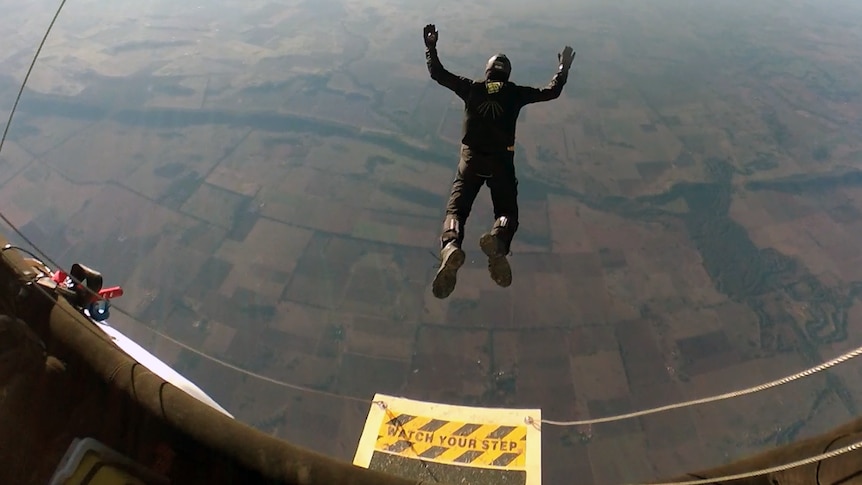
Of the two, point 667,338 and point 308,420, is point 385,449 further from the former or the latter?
point 667,338

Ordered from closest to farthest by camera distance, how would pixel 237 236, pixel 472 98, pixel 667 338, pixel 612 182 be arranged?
pixel 472 98, pixel 667 338, pixel 237 236, pixel 612 182

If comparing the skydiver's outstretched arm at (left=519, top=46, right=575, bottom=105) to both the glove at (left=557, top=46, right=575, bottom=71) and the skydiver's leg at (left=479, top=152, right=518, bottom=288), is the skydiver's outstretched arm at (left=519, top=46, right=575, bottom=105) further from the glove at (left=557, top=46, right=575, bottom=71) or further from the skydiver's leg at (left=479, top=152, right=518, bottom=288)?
the skydiver's leg at (left=479, top=152, right=518, bottom=288)

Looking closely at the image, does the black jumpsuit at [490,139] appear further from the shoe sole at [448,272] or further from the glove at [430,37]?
the shoe sole at [448,272]

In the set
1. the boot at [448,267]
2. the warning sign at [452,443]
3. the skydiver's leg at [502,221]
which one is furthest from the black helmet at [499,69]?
the warning sign at [452,443]

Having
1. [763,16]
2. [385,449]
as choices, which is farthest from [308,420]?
[763,16]

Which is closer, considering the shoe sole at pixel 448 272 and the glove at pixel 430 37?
the shoe sole at pixel 448 272

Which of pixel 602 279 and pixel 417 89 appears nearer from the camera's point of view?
pixel 602 279

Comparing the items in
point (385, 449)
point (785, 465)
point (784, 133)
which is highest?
point (785, 465)

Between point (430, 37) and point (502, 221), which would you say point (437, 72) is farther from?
point (502, 221)
